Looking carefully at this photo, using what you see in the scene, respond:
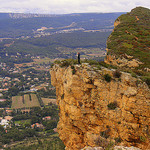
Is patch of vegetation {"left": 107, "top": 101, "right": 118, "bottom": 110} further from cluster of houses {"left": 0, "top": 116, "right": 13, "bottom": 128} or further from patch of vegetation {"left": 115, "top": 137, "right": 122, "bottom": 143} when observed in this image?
cluster of houses {"left": 0, "top": 116, "right": 13, "bottom": 128}

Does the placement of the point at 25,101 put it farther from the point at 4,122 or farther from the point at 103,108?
the point at 103,108

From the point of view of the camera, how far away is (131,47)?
69.7 feet

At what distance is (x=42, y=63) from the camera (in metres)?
Answer: 165

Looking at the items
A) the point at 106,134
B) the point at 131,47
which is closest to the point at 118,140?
the point at 106,134

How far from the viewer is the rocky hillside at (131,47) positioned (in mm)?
18641

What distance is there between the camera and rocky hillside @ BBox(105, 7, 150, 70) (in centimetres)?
1864

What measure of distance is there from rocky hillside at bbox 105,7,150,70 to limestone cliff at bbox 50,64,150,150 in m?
4.75

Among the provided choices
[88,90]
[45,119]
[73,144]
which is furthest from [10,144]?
[88,90]

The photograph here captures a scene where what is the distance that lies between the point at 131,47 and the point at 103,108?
1113 centimetres

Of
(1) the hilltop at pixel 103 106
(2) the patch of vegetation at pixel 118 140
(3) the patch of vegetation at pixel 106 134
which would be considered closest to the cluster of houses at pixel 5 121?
(1) the hilltop at pixel 103 106

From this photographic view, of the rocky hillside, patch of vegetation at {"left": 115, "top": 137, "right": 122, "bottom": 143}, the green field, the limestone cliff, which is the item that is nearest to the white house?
the green field

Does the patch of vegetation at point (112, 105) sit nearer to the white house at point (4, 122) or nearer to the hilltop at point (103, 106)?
the hilltop at point (103, 106)

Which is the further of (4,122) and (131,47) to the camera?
(4,122)

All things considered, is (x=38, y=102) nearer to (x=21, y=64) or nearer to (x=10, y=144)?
(x=10, y=144)
